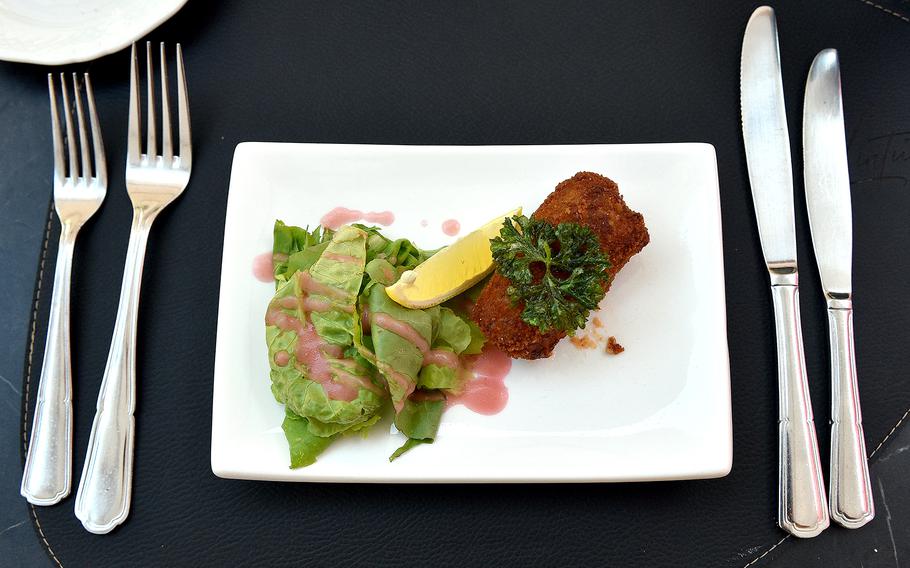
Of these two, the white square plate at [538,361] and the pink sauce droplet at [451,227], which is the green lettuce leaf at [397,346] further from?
the pink sauce droplet at [451,227]

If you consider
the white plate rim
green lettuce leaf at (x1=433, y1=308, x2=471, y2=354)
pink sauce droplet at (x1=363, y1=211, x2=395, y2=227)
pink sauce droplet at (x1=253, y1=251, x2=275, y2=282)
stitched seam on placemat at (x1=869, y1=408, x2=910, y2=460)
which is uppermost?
the white plate rim

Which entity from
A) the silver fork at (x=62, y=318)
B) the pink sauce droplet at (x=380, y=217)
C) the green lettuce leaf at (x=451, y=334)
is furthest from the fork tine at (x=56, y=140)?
the green lettuce leaf at (x=451, y=334)

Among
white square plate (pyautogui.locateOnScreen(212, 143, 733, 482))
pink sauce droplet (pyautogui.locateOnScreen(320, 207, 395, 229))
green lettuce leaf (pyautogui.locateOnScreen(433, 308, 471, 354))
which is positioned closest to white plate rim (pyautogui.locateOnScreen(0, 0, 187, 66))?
white square plate (pyautogui.locateOnScreen(212, 143, 733, 482))

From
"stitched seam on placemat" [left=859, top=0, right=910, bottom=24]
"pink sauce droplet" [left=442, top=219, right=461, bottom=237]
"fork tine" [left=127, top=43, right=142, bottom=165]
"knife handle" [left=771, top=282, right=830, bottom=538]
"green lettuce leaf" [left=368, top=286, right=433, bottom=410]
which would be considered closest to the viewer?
"green lettuce leaf" [left=368, top=286, right=433, bottom=410]

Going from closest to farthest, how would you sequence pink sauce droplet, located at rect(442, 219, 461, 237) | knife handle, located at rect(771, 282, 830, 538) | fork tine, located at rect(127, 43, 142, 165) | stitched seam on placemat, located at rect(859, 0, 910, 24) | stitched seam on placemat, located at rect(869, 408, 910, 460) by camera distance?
1. knife handle, located at rect(771, 282, 830, 538)
2. stitched seam on placemat, located at rect(869, 408, 910, 460)
3. pink sauce droplet, located at rect(442, 219, 461, 237)
4. fork tine, located at rect(127, 43, 142, 165)
5. stitched seam on placemat, located at rect(859, 0, 910, 24)

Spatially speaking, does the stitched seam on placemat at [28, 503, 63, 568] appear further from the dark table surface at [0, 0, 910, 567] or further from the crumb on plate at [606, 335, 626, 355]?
the crumb on plate at [606, 335, 626, 355]

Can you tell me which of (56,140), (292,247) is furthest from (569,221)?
(56,140)

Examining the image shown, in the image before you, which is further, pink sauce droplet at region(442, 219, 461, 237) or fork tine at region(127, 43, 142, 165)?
fork tine at region(127, 43, 142, 165)

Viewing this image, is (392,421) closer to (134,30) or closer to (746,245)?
(746,245)
